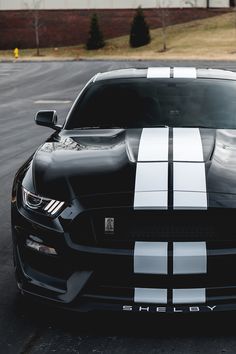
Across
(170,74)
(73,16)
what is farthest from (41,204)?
(73,16)

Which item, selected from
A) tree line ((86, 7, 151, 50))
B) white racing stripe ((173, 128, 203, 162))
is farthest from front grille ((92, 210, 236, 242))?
tree line ((86, 7, 151, 50))

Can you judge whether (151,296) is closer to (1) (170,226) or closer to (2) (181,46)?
(1) (170,226)

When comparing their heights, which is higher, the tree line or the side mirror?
the side mirror

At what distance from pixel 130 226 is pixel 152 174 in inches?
16.3

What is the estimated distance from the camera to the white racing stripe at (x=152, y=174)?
12.6ft

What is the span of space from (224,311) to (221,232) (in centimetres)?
41

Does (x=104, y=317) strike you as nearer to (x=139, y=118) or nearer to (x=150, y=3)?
(x=139, y=118)

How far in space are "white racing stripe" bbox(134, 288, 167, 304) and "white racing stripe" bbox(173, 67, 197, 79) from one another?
2.52 meters

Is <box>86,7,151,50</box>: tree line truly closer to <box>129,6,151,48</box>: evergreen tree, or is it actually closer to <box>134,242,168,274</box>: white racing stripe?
<box>129,6,151,48</box>: evergreen tree

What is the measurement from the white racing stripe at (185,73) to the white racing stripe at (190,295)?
A: 251 cm

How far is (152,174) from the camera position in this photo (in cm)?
408

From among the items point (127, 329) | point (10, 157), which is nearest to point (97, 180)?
point (127, 329)

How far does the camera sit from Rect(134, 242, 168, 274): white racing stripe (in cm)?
366

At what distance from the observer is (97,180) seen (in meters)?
4.08
